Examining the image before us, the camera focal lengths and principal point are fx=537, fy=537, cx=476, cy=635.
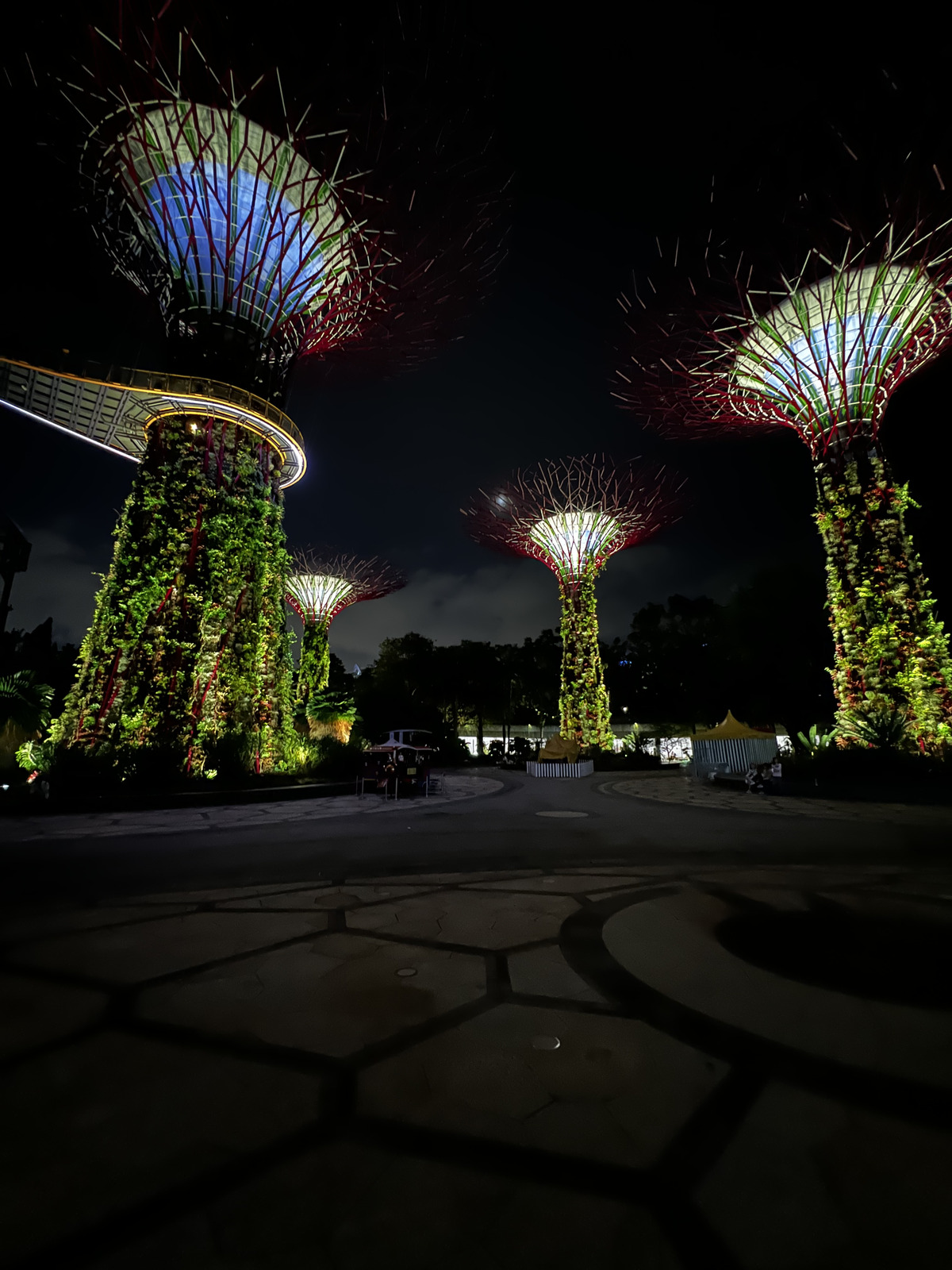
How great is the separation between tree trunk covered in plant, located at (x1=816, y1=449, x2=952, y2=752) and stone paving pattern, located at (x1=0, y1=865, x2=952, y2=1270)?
13.4 m

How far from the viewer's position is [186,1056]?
1.95 meters

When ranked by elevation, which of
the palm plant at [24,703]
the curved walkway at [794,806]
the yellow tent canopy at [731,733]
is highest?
the palm plant at [24,703]

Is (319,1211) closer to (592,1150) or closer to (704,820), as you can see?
(592,1150)

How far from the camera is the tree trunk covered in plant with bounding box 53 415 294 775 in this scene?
11742 mm

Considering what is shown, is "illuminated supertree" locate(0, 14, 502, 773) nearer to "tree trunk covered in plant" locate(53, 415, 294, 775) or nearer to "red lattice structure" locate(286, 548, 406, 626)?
"tree trunk covered in plant" locate(53, 415, 294, 775)

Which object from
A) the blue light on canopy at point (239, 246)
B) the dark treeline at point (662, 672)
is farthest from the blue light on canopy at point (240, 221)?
the dark treeline at point (662, 672)

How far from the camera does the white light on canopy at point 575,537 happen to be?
77.7ft

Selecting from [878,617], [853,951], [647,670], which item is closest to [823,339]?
[878,617]

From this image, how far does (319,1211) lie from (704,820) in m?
8.34

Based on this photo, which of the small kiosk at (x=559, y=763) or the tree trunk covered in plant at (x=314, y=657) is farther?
the tree trunk covered in plant at (x=314, y=657)

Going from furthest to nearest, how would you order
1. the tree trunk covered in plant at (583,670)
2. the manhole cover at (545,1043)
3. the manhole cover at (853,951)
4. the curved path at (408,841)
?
the tree trunk covered in plant at (583,670), the curved path at (408,841), the manhole cover at (853,951), the manhole cover at (545,1043)

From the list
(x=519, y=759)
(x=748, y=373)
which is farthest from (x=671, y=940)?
(x=519, y=759)

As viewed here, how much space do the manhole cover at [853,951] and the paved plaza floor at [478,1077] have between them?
2 cm

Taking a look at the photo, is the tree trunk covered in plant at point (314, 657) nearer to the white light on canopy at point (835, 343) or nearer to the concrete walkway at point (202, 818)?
the concrete walkway at point (202, 818)
